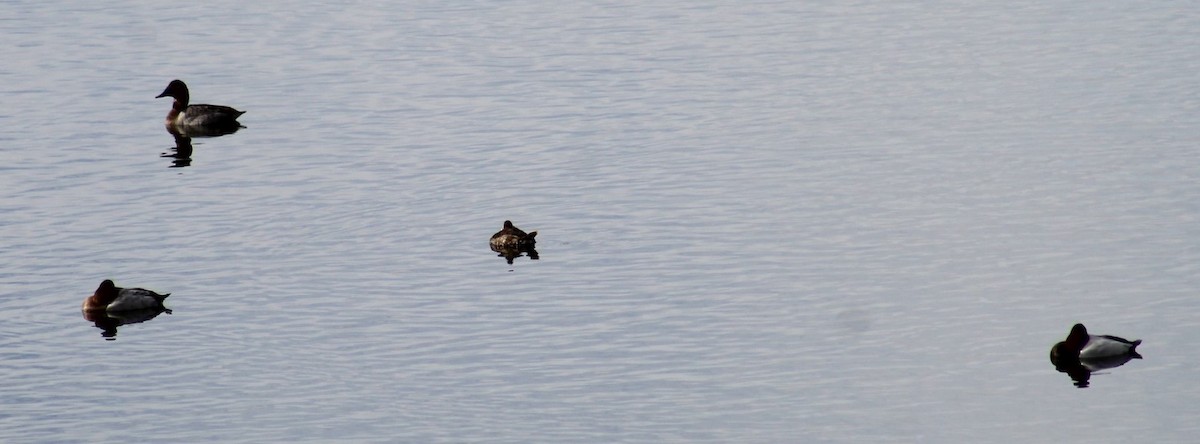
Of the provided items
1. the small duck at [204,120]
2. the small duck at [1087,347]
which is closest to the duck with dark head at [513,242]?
the small duck at [1087,347]

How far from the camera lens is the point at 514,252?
29.8m

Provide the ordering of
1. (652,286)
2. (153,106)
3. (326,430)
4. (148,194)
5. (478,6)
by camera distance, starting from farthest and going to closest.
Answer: (478,6) → (153,106) → (148,194) → (652,286) → (326,430)

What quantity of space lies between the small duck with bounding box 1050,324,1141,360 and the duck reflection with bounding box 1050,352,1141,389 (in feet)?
0.08

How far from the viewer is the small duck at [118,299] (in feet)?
87.2

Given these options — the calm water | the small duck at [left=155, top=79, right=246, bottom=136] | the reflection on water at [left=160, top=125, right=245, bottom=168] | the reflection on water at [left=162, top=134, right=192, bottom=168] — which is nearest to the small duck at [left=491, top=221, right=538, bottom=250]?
the calm water

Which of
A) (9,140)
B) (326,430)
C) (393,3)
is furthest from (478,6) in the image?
(326,430)

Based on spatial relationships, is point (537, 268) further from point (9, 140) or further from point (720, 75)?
point (720, 75)

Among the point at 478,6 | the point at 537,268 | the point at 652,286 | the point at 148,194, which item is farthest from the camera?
the point at 478,6

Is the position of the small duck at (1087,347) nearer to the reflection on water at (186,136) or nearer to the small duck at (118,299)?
the small duck at (118,299)

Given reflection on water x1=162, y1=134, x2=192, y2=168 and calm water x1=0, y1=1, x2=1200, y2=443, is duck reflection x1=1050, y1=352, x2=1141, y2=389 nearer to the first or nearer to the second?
calm water x1=0, y1=1, x2=1200, y2=443

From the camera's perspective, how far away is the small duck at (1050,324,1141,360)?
75.3 feet

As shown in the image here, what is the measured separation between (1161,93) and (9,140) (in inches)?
1024

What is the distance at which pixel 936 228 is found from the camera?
3023cm

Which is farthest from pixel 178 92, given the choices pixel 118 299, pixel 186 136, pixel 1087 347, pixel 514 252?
pixel 1087 347
